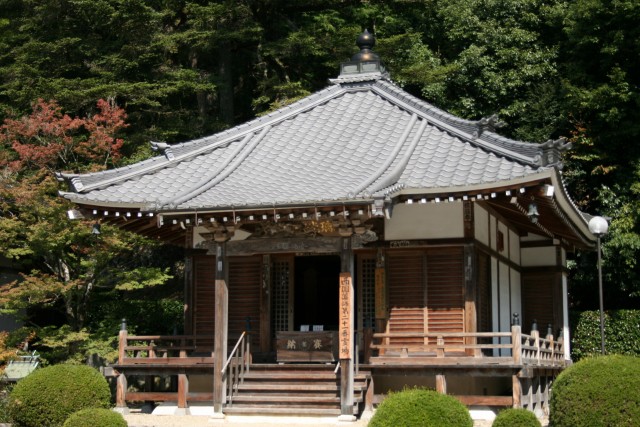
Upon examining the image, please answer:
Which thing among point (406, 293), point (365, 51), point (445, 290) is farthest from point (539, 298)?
point (365, 51)

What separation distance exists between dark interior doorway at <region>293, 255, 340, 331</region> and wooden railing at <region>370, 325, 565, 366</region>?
15.7 feet

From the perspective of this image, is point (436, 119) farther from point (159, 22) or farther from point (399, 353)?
point (159, 22)

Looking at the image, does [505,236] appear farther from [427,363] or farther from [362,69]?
[427,363]

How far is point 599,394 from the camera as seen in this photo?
41.9ft

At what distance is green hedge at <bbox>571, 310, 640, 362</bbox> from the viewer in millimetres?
25156

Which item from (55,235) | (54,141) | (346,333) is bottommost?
(346,333)

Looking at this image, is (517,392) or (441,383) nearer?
(517,392)

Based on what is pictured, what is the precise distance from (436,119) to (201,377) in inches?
294

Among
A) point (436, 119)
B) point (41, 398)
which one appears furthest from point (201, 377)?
point (436, 119)

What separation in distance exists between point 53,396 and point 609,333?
52.9 feet

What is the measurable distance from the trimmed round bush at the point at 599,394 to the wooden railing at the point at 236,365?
606 centimetres

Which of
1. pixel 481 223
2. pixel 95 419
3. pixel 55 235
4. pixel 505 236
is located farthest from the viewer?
pixel 55 235

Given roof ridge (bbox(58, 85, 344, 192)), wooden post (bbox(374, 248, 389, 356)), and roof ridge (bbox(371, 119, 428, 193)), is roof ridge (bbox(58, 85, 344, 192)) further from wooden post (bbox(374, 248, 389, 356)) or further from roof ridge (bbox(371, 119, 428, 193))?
wooden post (bbox(374, 248, 389, 356))

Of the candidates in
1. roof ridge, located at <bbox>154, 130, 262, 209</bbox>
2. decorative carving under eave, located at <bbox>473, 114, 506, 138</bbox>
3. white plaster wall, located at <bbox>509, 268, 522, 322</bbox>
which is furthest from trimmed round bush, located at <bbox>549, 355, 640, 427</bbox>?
white plaster wall, located at <bbox>509, 268, 522, 322</bbox>
